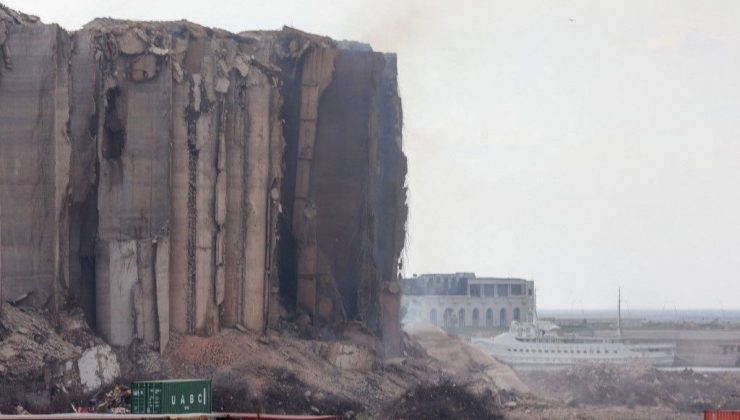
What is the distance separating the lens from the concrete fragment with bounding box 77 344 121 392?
5028 centimetres

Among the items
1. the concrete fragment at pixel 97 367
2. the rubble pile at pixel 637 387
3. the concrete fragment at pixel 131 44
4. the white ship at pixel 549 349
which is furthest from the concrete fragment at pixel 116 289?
the white ship at pixel 549 349

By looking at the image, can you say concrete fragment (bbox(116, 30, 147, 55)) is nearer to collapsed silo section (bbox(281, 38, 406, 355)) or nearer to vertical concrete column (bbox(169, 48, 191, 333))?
vertical concrete column (bbox(169, 48, 191, 333))

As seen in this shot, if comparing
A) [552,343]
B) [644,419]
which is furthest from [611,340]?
[644,419]

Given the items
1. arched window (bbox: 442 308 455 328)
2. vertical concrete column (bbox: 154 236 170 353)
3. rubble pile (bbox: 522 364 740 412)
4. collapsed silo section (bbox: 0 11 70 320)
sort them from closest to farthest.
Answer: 1. collapsed silo section (bbox: 0 11 70 320)
2. vertical concrete column (bbox: 154 236 170 353)
3. rubble pile (bbox: 522 364 740 412)
4. arched window (bbox: 442 308 455 328)

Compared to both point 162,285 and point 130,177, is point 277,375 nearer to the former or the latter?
point 162,285

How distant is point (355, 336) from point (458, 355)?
15807 millimetres

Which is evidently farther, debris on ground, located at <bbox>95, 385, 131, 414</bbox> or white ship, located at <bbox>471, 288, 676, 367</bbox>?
white ship, located at <bbox>471, 288, 676, 367</bbox>

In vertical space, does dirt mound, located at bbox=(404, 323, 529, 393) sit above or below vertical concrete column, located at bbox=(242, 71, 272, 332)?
below

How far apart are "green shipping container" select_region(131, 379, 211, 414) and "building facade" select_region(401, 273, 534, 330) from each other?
192 ft

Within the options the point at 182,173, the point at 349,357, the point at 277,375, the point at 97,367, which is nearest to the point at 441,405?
the point at 349,357

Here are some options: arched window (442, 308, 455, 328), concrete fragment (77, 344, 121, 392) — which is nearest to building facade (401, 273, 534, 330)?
arched window (442, 308, 455, 328)

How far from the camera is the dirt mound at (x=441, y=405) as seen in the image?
5512cm

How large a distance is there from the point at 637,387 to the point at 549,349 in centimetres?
1429

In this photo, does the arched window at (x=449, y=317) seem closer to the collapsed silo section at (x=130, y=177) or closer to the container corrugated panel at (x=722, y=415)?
the collapsed silo section at (x=130, y=177)
